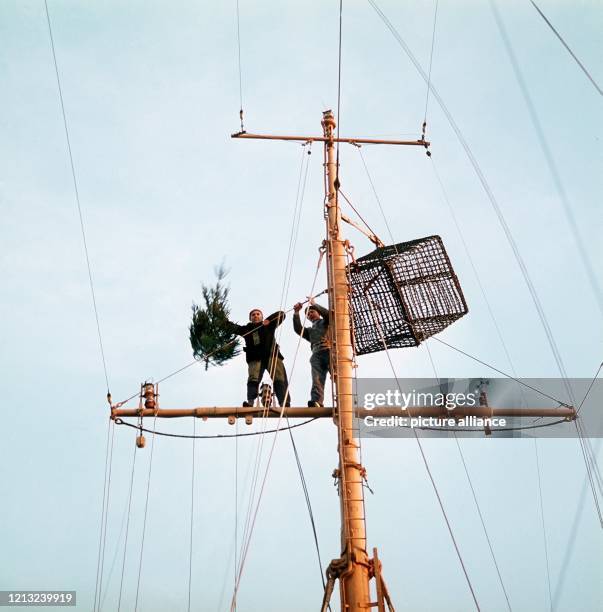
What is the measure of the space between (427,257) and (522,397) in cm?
267

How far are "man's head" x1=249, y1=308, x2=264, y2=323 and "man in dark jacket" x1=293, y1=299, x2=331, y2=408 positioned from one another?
1.68 feet

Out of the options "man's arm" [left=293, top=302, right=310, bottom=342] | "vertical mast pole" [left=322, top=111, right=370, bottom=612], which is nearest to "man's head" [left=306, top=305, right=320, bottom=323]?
"man's arm" [left=293, top=302, right=310, bottom=342]

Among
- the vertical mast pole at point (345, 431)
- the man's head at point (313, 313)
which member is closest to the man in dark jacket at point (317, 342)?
the man's head at point (313, 313)

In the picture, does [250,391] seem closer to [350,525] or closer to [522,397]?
[350,525]

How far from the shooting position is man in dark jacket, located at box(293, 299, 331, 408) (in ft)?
40.1

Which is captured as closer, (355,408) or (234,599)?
(234,599)

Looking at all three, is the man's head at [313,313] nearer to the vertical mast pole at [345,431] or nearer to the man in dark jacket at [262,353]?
the man in dark jacket at [262,353]

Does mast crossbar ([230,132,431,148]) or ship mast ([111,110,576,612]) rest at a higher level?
mast crossbar ([230,132,431,148])

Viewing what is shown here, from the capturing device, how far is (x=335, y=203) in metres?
12.6

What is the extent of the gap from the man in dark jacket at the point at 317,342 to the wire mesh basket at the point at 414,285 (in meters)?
0.51

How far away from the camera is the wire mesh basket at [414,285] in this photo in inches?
477

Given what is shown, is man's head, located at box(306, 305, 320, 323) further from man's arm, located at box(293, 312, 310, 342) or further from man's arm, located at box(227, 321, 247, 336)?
man's arm, located at box(227, 321, 247, 336)

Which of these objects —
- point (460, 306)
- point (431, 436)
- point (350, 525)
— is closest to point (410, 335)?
point (460, 306)

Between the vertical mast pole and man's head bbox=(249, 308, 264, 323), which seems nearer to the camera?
the vertical mast pole
